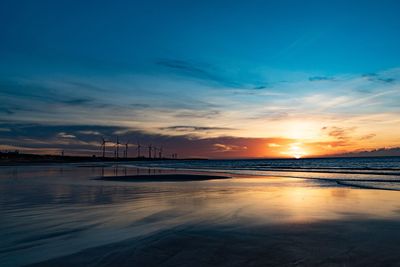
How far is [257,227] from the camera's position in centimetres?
1112

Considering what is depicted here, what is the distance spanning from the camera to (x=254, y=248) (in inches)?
338

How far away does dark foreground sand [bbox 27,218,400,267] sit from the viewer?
7480 mm

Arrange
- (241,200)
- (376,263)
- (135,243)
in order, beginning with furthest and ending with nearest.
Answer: (241,200), (135,243), (376,263)

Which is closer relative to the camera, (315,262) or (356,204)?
(315,262)

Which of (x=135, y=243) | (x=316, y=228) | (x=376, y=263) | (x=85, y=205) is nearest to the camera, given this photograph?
(x=376, y=263)

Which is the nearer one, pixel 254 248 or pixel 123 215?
pixel 254 248

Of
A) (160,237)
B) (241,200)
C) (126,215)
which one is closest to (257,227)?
(160,237)

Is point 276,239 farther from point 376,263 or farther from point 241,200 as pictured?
point 241,200

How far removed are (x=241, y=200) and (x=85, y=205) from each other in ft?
25.9

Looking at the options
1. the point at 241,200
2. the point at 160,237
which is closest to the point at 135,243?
the point at 160,237

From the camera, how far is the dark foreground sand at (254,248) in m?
7.48

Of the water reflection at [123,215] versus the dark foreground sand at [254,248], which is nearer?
the dark foreground sand at [254,248]

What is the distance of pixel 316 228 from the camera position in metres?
11.0

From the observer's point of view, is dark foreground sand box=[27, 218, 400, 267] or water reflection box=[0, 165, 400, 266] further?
water reflection box=[0, 165, 400, 266]
